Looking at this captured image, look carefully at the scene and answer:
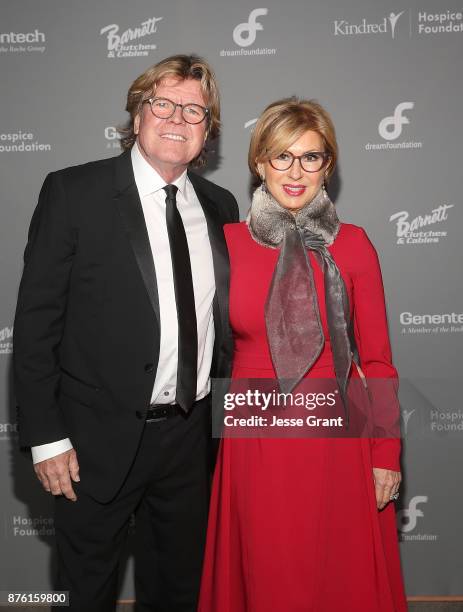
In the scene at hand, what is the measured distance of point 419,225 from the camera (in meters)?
3.06

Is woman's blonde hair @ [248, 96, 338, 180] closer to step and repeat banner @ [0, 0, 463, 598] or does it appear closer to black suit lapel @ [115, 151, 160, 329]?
black suit lapel @ [115, 151, 160, 329]

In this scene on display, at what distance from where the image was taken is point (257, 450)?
6.59 feet

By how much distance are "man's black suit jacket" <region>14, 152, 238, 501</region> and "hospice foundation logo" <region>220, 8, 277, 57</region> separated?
1220mm

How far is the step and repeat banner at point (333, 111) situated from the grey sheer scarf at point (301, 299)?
40.1 inches

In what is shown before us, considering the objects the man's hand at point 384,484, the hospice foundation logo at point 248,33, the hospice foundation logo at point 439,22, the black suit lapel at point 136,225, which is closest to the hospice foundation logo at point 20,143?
the hospice foundation logo at point 248,33

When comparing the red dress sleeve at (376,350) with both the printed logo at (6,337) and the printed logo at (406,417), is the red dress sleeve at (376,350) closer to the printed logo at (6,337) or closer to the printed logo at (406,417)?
the printed logo at (406,417)

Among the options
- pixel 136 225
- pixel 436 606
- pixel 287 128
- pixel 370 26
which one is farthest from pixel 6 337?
pixel 436 606

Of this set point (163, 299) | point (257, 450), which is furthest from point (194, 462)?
point (163, 299)

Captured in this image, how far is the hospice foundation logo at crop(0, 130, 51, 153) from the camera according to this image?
9.97 feet

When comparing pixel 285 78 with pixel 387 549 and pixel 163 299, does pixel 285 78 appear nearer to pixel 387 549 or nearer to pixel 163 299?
pixel 163 299

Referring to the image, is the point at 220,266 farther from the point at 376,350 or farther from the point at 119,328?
the point at 376,350

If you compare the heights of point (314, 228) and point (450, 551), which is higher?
point (314, 228)

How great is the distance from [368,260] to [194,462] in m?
0.93

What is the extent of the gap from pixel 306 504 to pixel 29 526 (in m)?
1.83
